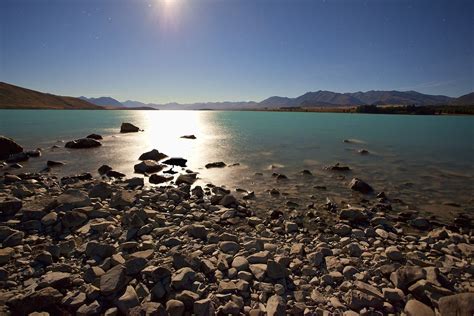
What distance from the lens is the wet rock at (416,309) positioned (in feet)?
17.8

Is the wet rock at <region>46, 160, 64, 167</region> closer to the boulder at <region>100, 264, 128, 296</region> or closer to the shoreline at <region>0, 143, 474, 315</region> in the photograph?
the shoreline at <region>0, 143, 474, 315</region>

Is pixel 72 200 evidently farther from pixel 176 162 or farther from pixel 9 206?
pixel 176 162

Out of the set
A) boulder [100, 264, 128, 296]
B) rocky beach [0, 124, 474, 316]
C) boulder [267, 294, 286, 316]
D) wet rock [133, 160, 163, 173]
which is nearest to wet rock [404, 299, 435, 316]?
rocky beach [0, 124, 474, 316]

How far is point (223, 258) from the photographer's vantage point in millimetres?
7289

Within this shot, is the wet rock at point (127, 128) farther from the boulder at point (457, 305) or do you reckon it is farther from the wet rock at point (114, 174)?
the boulder at point (457, 305)

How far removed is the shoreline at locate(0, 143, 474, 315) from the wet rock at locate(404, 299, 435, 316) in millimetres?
23

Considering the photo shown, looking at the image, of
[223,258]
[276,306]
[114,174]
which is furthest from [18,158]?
[276,306]

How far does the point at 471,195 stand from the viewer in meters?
15.7

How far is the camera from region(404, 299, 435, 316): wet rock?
5.43 m

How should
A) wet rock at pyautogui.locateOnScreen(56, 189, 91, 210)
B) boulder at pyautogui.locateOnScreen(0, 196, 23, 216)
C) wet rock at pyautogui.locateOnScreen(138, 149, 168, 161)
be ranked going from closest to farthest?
boulder at pyautogui.locateOnScreen(0, 196, 23, 216) < wet rock at pyautogui.locateOnScreen(56, 189, 91, 210) < wet rock at pyautogui.locateOnScreen(138, 149, 168, 161)

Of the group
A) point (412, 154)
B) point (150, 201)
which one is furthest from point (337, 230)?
point (412, 154)

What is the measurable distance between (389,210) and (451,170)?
49.7 ft

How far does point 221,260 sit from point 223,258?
0.15m

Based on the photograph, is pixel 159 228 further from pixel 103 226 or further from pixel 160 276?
pixel 160 276
